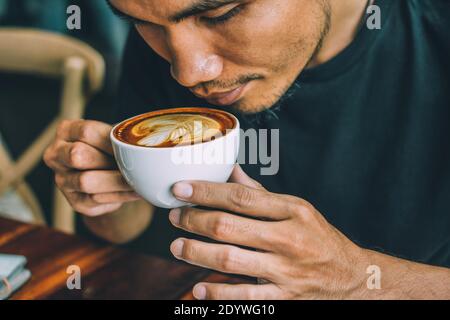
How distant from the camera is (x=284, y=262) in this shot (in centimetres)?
68

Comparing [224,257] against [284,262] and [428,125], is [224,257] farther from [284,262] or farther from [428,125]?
[428,125]

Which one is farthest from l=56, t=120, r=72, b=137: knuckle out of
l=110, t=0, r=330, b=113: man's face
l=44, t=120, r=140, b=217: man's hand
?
l=110, t=0, r=330, b=113: man's face

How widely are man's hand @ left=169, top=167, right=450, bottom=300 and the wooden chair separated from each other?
83 centimetres

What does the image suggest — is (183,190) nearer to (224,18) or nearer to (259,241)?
(259,241)

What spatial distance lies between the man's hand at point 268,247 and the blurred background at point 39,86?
85 centimetres

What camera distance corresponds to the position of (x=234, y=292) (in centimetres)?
67

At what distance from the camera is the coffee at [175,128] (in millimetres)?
692

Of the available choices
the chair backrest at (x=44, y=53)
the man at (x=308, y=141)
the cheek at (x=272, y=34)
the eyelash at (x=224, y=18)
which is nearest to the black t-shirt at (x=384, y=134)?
the man at (x=308, y=141)

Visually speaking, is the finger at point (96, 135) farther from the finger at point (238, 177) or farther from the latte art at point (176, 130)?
the finger at point (238, 177)

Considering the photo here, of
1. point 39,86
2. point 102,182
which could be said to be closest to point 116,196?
point 102,182

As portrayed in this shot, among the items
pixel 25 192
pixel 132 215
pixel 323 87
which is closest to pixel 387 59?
pixel 323 87

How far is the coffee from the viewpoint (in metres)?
0.69

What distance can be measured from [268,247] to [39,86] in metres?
2.53

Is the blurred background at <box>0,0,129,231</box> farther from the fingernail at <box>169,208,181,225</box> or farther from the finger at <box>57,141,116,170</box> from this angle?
the fingernail at <box>169,208,181,225</box>
